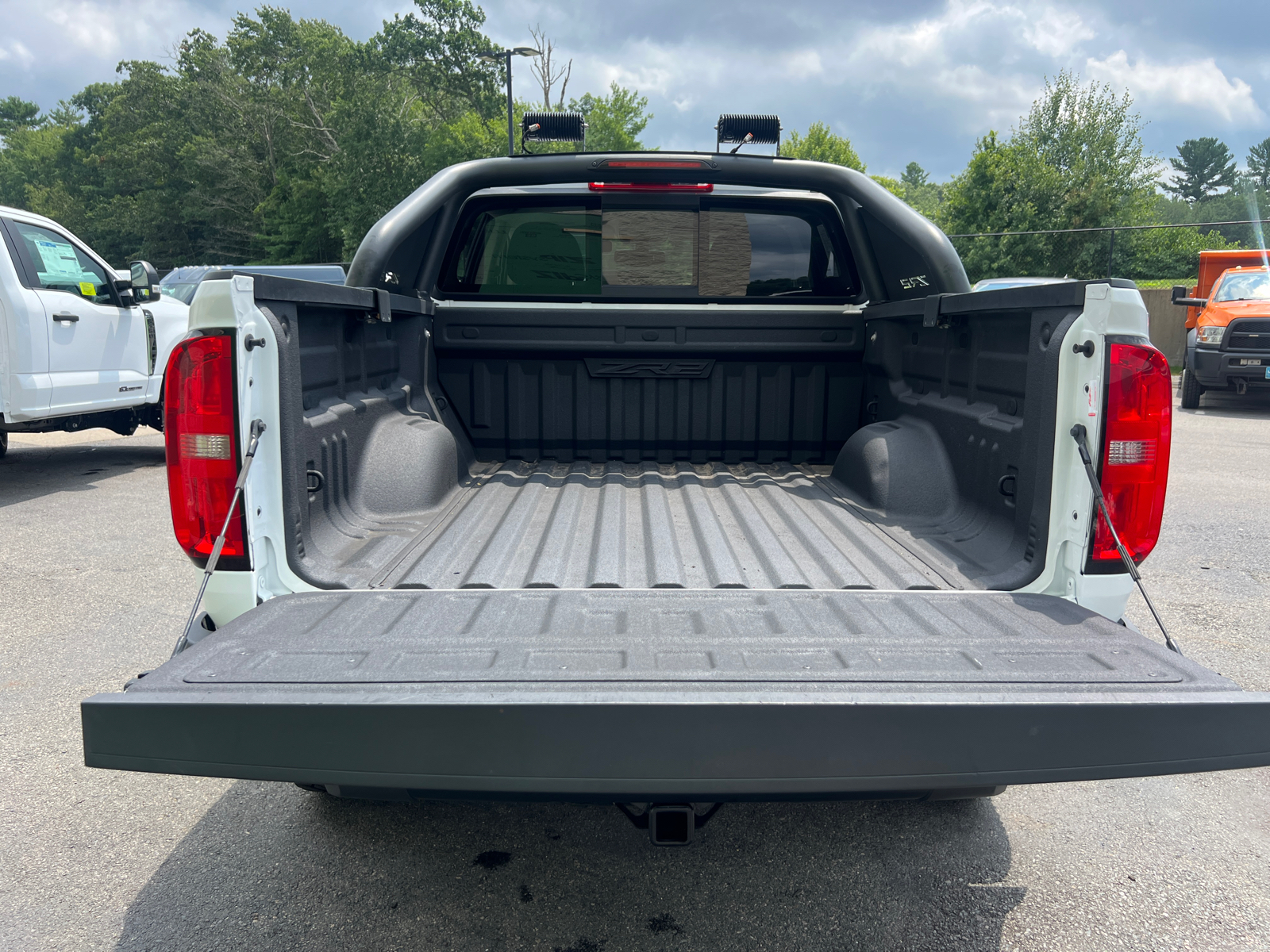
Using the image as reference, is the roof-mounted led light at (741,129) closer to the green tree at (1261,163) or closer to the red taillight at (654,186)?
the red taillight at (654,186)

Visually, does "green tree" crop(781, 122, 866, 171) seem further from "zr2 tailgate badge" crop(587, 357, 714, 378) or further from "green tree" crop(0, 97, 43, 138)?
"green tree" crop(0, 97, 43, 138)

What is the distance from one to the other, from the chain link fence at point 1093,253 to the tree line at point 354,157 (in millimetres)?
90

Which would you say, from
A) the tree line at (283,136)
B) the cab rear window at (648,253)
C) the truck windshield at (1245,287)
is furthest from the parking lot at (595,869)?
the tree line at (283,136)

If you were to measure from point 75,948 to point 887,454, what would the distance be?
2.90m

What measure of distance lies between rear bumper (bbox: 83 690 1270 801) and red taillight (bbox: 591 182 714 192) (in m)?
2.50

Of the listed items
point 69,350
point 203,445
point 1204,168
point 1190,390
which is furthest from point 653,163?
point 1204,168

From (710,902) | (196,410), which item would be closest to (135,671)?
(196,410)

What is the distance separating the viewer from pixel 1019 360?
2424 mm

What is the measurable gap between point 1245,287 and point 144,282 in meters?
15.5

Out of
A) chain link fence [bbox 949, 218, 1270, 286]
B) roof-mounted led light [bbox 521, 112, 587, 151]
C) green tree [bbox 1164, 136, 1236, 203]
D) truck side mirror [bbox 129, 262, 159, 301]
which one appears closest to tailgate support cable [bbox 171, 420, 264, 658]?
roof-mounted led light [bbox 521, 112, 587, 151]

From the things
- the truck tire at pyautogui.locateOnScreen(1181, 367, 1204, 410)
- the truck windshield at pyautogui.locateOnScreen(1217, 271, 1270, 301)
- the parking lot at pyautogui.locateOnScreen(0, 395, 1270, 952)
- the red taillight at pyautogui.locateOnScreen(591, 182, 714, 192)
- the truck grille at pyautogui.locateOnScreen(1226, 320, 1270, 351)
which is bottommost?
the parking lot at pyautogui.locateOnScreen(0, 395, 1270, 952)

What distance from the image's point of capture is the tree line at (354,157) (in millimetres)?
34406

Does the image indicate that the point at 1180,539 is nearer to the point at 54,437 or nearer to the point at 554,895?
the point at 554,895

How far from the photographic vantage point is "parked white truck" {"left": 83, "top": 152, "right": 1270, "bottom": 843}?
153cm
